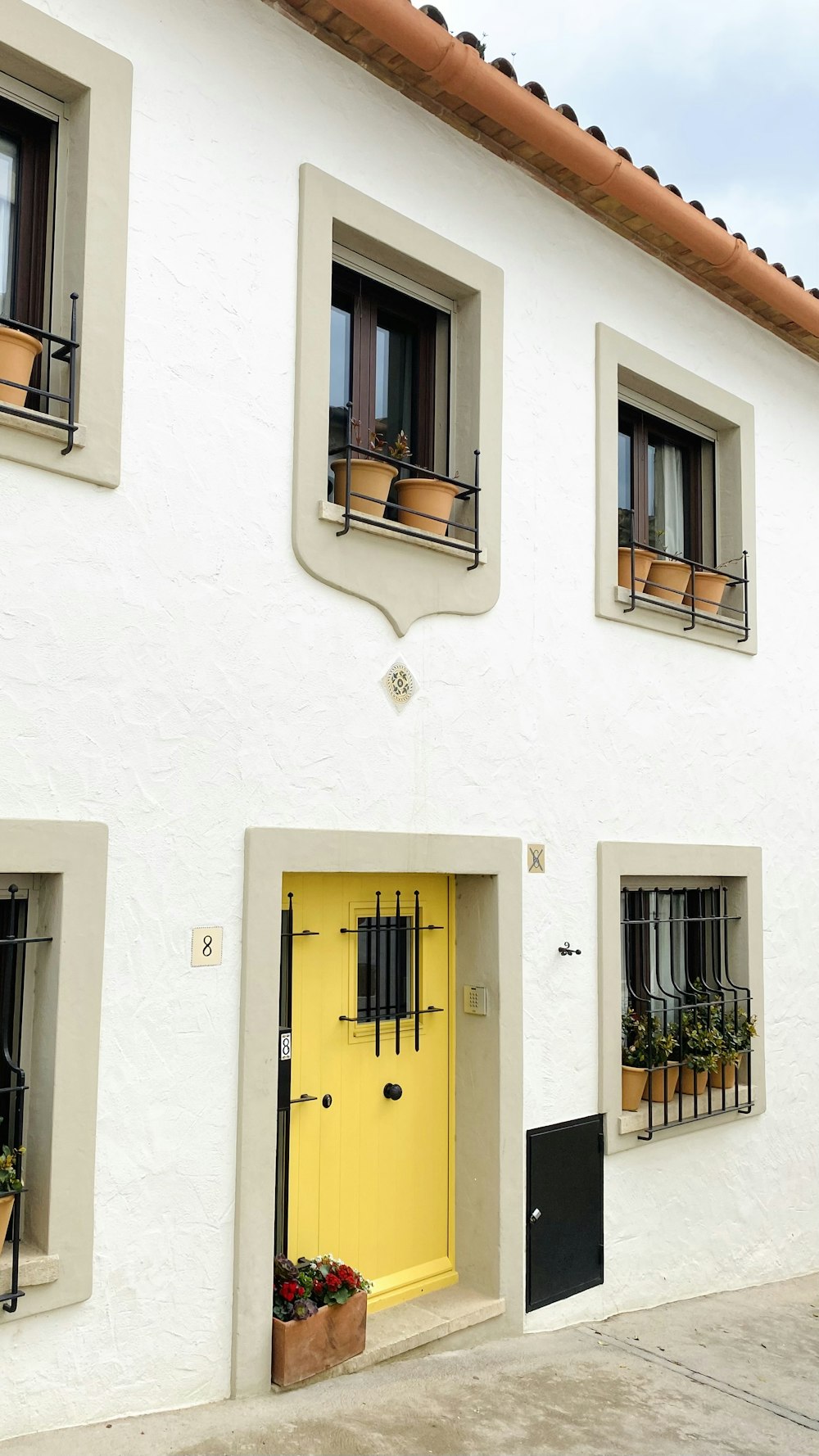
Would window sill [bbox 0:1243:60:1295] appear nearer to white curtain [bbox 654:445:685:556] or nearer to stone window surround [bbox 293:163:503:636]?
stone window surround [bbox 293:163:503:636]

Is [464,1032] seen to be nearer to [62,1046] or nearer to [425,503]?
[62,1046]

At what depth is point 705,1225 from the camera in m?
7.00

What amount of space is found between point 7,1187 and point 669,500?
18.8ft

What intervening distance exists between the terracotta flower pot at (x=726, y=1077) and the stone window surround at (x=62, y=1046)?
14.1 ft

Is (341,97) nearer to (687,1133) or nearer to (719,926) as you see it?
(719,926)

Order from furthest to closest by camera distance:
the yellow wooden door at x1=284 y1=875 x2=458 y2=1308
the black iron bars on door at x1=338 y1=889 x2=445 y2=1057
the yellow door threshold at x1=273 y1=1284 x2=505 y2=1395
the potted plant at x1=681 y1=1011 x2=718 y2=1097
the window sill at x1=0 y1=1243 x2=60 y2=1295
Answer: the potted plant at x1=681 y1=1011 x2=718 y2=1097 → the black iron bars on door at x1=338 y1=889 x2=445 y2=1057 → the yellow wooden door at x1=284 y1=875 x2=458 y2=1308 → the yellow door threshold at x1=273 y1=1284 x2=505 y2=1395 → the window sill at x1=0 y1=1243 x2=60 y2=1295

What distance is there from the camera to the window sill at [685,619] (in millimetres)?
6723

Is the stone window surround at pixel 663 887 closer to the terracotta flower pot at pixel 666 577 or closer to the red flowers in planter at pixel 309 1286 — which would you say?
the terracotta flower pot at pixel 666 577

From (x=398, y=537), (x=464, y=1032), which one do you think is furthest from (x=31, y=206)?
(x=464, y=1032)

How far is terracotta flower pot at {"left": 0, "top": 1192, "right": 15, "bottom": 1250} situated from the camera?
3.91 meters

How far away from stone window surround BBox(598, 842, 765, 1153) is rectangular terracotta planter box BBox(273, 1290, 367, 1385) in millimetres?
1887

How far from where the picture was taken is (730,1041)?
7.07 m

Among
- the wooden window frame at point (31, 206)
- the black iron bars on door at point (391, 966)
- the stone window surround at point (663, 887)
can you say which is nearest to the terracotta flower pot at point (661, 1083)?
the stone window surround at point (663, 887)

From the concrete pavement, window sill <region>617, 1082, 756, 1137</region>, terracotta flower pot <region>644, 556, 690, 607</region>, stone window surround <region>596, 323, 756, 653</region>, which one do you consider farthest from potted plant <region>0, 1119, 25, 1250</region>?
terracotta flower pot <region>644, 556, 690, 607</region>
